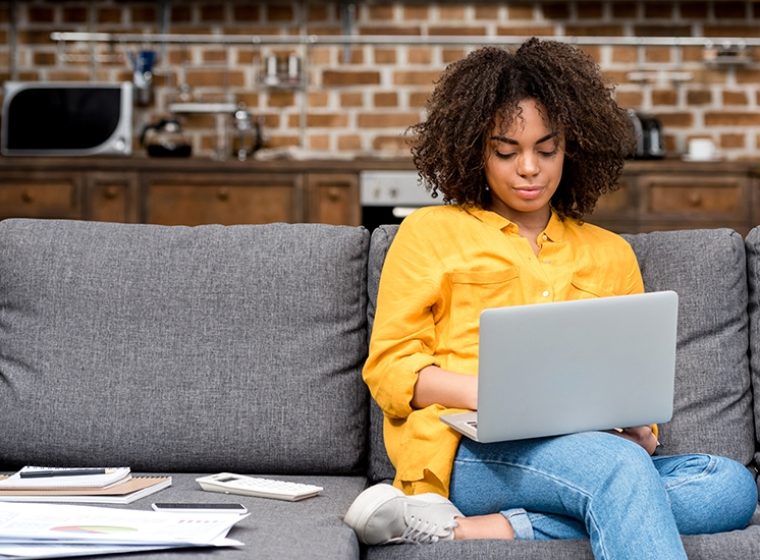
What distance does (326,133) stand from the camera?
479 cm

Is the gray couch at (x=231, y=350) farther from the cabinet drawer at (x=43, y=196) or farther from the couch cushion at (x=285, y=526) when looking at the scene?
the cabinet drawer at (x=43, y=196)

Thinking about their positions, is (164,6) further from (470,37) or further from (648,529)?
(648,529)

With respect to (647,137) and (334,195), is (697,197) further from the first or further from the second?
(334,195)

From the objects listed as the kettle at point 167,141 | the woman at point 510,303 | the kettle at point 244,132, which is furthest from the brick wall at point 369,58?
the woman at point 510,303

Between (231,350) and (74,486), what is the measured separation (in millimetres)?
383

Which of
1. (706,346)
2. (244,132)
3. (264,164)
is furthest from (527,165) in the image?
(244,132)

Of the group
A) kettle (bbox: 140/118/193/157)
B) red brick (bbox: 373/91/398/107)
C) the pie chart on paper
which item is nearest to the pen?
the pie chart on paper

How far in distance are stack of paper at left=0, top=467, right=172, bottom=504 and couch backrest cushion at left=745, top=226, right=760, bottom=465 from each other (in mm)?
1048

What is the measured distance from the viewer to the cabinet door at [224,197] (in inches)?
169

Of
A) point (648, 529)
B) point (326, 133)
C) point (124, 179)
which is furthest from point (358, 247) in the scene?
point (326, 133)

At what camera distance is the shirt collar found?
1.87 metres

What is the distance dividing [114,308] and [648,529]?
101 cm

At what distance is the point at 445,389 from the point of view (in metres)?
1.68

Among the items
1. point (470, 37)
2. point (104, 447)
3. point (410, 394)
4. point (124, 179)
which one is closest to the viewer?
point (410, 394)
